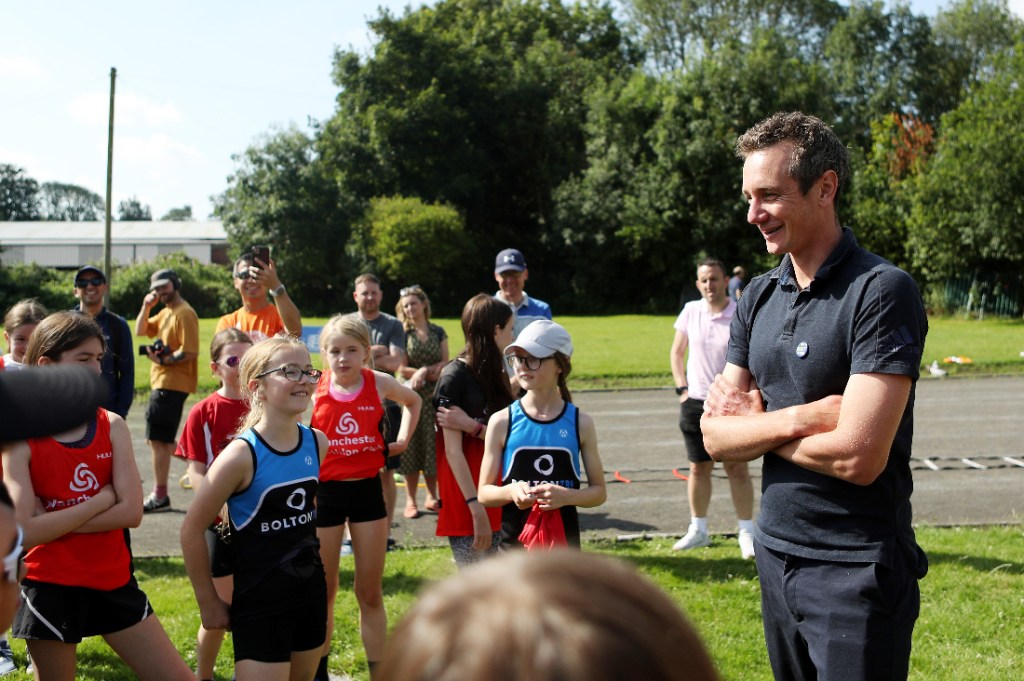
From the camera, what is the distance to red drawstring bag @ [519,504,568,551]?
14.6ft

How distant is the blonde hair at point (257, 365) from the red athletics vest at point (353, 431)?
866 millimetres

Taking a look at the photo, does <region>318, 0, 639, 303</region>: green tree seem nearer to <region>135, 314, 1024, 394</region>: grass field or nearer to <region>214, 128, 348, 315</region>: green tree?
<region>214, 128, 348, 315</region>: green tree

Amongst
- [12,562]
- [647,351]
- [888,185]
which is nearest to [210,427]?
[12,562]

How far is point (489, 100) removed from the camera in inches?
2062

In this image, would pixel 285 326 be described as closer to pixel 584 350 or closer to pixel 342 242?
pixel 584 350

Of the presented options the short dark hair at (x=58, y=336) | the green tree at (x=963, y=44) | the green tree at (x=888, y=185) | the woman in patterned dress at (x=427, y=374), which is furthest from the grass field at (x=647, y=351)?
the green tree at (x=963, y=44)

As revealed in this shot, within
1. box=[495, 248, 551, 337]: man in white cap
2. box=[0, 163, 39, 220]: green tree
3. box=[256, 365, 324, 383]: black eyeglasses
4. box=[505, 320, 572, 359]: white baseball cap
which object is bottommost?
box=[256, 365, 324, 383]: black eyeglasses

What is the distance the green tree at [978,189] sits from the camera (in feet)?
112

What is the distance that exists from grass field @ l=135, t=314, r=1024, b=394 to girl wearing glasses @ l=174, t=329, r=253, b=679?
12.7m

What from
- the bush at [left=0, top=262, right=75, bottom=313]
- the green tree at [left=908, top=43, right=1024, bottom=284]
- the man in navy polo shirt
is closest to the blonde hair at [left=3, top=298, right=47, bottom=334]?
the man in navy polo shirt

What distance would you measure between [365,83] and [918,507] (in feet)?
154

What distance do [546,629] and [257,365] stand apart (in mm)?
3630

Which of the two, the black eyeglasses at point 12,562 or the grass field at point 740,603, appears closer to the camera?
the black eyeglasses at point 12,562

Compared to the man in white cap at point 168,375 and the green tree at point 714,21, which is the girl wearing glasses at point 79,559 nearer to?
the man in white cap at point 168,375
